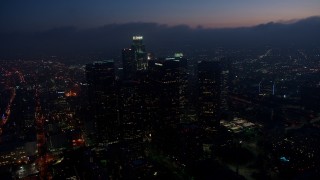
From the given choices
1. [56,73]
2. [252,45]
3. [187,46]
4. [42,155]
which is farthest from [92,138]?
[252,45]

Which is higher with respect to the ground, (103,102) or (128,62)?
(128,62)

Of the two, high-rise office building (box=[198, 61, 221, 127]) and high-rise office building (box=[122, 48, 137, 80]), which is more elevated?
high-rise office building (box=[122, 48, 137, 80])

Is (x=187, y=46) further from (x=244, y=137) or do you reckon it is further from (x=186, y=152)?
(x=186, y=152)

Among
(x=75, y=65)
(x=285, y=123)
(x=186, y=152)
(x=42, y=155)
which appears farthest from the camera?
(x=75, y=65)

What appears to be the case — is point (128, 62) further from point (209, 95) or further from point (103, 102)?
point (209, 95)

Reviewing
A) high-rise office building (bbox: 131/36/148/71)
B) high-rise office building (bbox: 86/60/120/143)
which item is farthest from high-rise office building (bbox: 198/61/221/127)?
high-rise office building (bbox: 131/36/148/71)

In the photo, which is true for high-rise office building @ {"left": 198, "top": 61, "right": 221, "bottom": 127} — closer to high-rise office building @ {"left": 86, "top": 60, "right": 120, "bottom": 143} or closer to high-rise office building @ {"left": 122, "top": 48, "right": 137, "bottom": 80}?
high-rise office building @ {"left": 86, "top": 60, "right": 120, "bottom": 143}

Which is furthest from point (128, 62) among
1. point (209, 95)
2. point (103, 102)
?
point (209, 95)

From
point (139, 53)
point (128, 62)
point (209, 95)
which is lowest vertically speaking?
point (209, 95)
